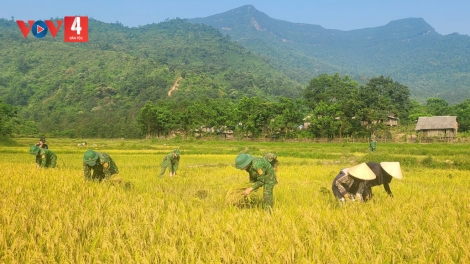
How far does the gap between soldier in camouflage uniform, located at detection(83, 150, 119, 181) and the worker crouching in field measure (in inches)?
169

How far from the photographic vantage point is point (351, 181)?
5.14 metres

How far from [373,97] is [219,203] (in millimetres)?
44168

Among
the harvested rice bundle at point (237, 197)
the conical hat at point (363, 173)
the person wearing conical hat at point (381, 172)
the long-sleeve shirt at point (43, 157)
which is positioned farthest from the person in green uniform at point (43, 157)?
the person wearing conical hat at point (381, 172)

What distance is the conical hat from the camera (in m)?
4.84

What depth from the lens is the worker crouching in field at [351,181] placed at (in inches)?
192

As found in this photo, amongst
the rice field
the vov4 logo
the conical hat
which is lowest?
the rice field

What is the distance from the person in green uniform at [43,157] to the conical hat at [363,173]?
26.2ft

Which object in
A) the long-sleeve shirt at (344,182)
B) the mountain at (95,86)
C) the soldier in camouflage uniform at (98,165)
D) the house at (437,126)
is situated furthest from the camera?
the mountain at (95,86)

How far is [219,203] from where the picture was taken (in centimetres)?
538

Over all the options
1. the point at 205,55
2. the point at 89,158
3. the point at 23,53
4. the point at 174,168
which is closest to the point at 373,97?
the point at 174,168

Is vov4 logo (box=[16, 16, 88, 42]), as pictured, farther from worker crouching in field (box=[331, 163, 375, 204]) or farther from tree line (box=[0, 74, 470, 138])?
worker crouching in field (box=[331, 163, 375, 204])

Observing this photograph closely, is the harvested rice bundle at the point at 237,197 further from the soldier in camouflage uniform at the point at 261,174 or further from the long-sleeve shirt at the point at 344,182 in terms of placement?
the long-sleeve shirt at the point at 344,182

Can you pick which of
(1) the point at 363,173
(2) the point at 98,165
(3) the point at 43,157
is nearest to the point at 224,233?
(1) the point at 363,173

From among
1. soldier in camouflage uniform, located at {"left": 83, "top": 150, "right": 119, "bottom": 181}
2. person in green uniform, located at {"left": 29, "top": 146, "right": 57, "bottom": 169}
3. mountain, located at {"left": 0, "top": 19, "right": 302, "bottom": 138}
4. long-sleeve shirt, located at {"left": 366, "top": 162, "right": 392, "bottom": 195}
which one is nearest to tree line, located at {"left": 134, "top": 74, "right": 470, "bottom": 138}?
mountain, located at {"left": 0, "top": 19, "right": 302, "bottom": 138}
